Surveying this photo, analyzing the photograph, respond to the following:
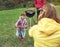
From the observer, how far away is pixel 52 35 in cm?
431

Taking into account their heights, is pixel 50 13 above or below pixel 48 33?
above

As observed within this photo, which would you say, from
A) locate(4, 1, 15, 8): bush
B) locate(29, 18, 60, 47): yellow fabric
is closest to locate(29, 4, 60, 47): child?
locate(29, 18, 60, 47): yellow fabric

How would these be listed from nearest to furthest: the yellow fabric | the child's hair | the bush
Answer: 1. the yellow fabric
2. the child's hair
3. the bush

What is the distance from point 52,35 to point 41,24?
22cm

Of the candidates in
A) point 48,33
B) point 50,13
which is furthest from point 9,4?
point 48,33

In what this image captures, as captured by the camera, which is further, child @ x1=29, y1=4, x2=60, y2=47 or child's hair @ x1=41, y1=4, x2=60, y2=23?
child's hair @ x1=41, y1=4, x2=60, y2=23

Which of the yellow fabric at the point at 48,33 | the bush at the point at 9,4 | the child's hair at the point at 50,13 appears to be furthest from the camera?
the bush at the point at 9,4

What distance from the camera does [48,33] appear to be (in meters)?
4.29

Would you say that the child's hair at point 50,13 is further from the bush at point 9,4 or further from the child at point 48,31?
the bush at point 9,4

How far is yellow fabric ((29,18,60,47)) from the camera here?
14.0 ft

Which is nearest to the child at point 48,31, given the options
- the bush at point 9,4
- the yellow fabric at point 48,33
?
the yellow fabric at point 48,33

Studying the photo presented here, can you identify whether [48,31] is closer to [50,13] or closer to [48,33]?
[48,33]

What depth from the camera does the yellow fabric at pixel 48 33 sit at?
14.0 feet

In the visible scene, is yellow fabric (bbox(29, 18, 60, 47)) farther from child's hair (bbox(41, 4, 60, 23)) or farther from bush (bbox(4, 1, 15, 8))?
bush (bbox(4, 1, 15, 8))
